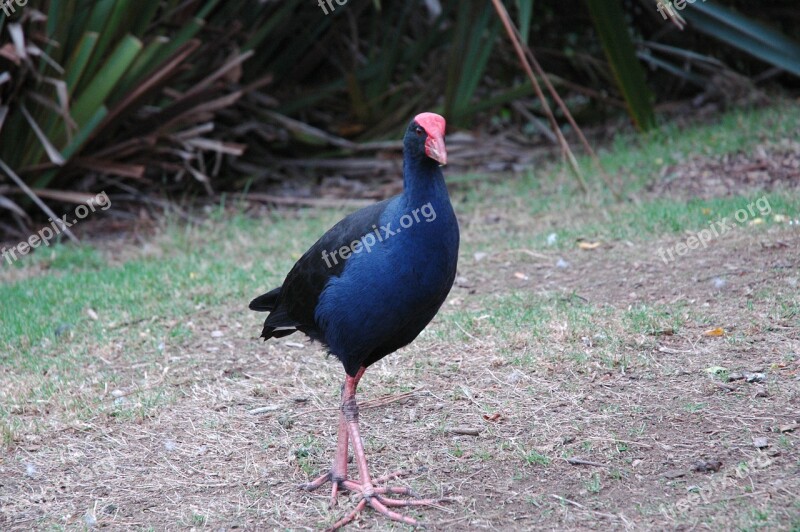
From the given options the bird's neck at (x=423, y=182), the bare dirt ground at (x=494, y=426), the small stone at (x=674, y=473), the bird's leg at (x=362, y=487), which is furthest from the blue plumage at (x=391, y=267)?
the small stone at (x=674, y=473)

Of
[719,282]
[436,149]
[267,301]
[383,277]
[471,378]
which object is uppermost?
[436,149]

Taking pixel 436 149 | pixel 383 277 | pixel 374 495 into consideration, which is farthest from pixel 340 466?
pixel 436 149

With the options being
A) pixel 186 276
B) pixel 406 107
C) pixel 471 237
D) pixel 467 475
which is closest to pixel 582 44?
pixel 406 107

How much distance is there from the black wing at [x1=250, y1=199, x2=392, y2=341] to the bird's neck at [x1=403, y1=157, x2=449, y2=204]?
0.18m

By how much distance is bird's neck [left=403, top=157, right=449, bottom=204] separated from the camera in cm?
329

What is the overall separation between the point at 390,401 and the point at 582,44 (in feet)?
20.6

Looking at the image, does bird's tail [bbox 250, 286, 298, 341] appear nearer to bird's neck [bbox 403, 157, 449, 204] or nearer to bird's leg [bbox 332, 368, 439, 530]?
bird's leg [bbox 332, 368, 439, 530]

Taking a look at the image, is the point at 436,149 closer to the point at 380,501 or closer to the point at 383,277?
the point at 383,277

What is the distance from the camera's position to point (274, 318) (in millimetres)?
3924

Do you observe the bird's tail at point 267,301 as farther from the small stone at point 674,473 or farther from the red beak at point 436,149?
the small stone at point 674,473

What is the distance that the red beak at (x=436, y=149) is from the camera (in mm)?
3189

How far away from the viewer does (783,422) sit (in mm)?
3619

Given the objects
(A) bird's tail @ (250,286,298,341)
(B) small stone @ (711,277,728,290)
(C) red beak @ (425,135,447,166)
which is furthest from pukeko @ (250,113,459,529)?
(B) small stone @ (711,277,728,290)

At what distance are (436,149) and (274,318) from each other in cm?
117
